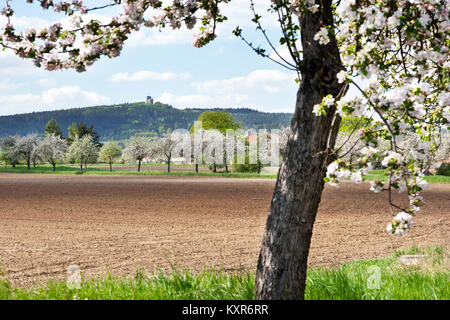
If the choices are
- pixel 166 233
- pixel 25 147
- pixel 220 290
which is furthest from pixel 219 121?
pixel 220 290

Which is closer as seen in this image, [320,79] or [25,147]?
[320,79]

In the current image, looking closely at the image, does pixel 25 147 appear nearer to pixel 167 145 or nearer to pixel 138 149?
pixel 138 149

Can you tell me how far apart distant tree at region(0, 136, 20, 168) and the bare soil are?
52774mm

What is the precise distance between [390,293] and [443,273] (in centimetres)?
202

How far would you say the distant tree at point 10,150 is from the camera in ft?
234

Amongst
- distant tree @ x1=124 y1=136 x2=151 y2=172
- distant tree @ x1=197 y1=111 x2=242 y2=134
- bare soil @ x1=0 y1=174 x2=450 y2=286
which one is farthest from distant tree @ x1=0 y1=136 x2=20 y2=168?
bare soil @ x1=0 y1=174 x2=450 y2=286

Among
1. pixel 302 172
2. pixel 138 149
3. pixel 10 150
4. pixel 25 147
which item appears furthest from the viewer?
pixel 10 150

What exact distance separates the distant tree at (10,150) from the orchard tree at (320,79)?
240ft

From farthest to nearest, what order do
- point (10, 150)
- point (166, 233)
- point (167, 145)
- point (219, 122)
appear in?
point (219, 122), point (10, 150), point (167, 145), point (166, 233)

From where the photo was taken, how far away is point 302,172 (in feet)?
14.2

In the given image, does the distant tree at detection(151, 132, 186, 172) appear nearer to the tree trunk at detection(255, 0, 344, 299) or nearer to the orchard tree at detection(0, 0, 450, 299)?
the orchard tree at detection(0, 0, 450, 299)

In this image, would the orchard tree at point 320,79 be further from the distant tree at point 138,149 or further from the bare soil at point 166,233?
the distant tree at point 138,149

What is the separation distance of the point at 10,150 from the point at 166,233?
6697 centimetres
